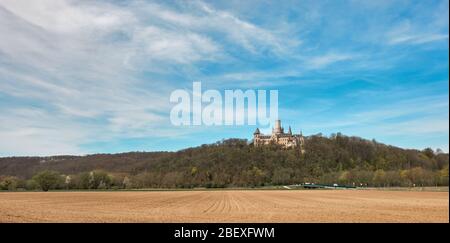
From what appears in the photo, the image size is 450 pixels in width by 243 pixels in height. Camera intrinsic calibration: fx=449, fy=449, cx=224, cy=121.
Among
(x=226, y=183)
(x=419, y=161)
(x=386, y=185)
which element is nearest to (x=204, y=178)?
(x=226, y=183)

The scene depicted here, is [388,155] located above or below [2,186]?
above

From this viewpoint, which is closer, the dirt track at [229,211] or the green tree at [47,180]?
the dirt track at [229,211]

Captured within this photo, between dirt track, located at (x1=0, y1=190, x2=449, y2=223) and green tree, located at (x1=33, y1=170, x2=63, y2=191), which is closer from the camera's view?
dirt track, located at (x1=0, y1=190, x2=449, y2=223)

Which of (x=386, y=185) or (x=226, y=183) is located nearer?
(x=386, y=185)

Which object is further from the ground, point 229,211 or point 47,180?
point 47,180

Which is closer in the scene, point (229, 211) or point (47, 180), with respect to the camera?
point (229, 211)

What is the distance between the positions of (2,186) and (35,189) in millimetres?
12892
